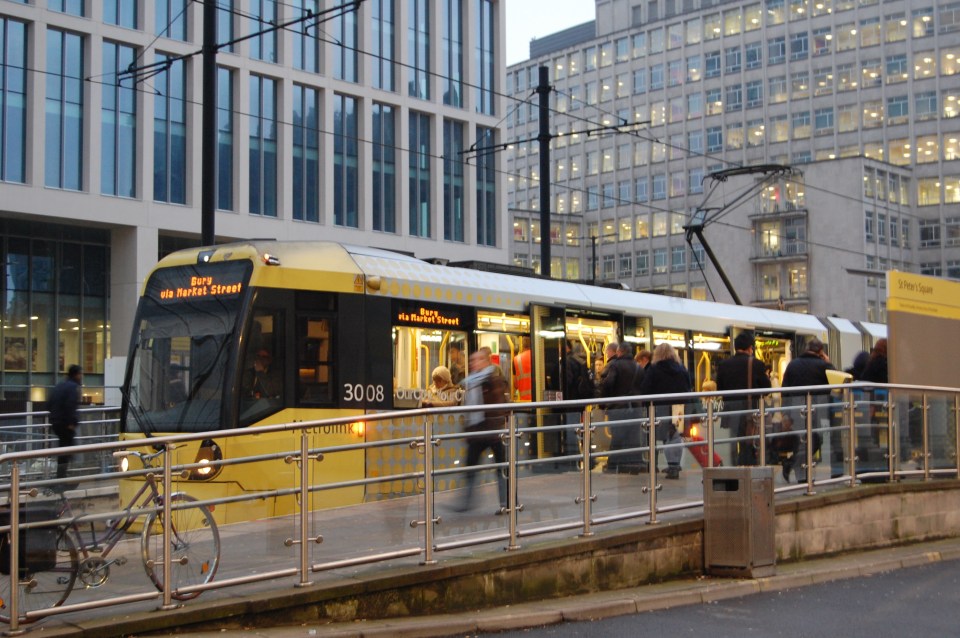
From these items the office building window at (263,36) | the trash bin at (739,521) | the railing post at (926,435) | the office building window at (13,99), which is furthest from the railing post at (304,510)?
the office building window at (263,36)

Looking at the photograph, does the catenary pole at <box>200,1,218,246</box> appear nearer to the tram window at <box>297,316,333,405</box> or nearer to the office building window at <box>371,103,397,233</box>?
the tram window at <box>297,316,333,405</box>

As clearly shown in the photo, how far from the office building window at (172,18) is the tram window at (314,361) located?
27552mm

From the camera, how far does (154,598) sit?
8.20m

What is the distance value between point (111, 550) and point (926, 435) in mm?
10614

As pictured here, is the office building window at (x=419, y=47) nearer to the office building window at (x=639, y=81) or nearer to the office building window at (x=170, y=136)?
the office building window at (x=170, y=136)

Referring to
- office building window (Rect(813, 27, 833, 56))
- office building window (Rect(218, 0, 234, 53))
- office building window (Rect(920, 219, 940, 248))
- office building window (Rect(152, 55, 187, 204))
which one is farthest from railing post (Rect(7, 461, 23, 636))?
office building window (Rect(813, 27, 833, 56))

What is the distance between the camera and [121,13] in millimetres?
38156

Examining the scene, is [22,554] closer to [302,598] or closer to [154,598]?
[154,598]

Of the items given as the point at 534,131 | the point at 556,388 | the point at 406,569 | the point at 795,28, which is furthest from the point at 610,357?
the point at 534,131

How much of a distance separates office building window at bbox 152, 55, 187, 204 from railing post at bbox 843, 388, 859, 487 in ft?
97.3

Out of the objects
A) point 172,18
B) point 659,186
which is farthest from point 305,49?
point 659,186

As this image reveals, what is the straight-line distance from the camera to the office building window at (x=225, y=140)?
40.6 meters

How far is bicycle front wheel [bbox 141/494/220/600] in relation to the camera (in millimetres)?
8219

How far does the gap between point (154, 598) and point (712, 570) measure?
16.9 ft
